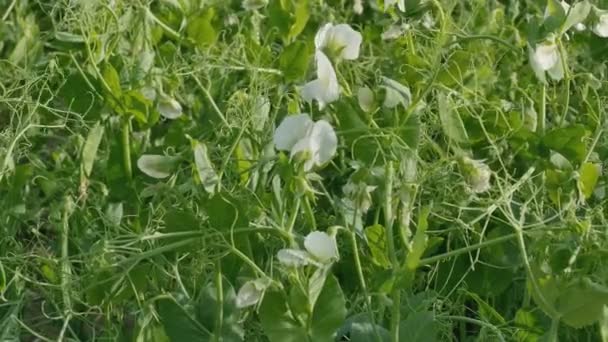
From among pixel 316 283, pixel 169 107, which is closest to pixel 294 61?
pixel 169 107

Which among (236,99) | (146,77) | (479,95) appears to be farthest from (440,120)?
(146,77)

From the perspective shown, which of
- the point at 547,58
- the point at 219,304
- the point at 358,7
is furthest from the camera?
the point at 358,7

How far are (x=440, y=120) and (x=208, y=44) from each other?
46cm

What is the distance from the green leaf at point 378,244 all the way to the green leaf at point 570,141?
0.26m

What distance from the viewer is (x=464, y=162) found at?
119cm

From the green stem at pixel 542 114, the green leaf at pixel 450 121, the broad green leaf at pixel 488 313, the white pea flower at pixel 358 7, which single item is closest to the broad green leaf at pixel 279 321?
the broad green leaf at pixel 488 313

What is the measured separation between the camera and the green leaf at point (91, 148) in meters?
1.50

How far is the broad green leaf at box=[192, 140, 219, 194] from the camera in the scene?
1218 mm

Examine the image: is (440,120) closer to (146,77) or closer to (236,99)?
(236,99)

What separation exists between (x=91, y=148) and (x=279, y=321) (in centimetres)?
50

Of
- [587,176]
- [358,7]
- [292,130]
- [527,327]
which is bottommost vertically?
[358,7]

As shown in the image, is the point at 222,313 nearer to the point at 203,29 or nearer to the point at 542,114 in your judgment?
the point at 542,114

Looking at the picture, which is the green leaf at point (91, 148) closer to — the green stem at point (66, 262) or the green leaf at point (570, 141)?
the green stem at point (66, 262)

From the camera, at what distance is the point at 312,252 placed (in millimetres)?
1057
